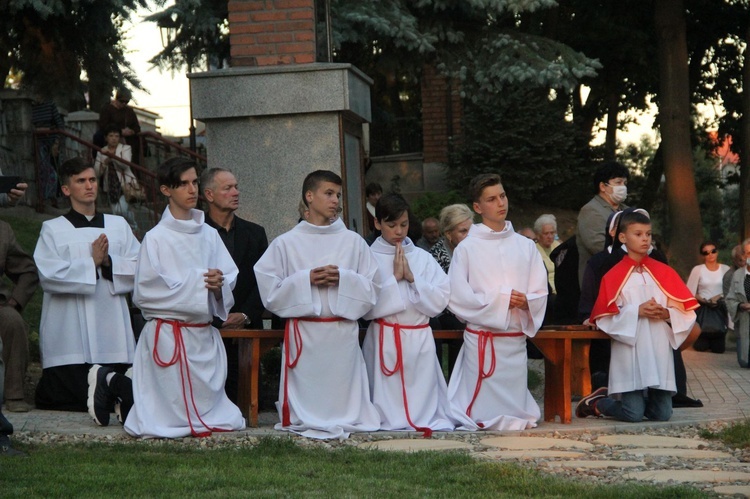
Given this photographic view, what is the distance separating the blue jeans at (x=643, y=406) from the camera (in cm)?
849

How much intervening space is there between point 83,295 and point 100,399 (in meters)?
1.17

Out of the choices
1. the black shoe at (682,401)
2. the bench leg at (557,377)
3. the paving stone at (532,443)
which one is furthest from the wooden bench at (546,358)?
the black shoe at (682,401)

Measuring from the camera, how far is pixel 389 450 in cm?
702

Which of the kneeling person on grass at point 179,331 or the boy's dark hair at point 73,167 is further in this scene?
the boy's dark hair at point 73,167

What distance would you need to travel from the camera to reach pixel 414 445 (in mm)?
7441

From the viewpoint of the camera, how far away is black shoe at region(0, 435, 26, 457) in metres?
6.82

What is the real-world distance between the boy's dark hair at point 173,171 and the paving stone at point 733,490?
4123 mm

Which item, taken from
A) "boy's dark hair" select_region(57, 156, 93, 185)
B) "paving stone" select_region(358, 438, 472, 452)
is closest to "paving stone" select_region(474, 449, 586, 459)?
"paving stone" select_region(358, 438, 472, 452)

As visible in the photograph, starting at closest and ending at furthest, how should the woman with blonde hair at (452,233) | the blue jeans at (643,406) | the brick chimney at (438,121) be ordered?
the blue jeans at (643,406), the woman with blonde hair at (452,233), the brick chimney at (438,121)

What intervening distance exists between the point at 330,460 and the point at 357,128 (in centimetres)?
532

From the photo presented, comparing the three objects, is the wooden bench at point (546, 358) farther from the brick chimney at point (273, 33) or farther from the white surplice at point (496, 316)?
the brick chimney at point (273, 33)

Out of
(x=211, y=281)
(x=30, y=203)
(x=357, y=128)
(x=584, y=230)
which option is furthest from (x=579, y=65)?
(x=211, y=281)

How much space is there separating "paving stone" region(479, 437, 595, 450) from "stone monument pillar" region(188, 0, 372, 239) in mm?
3542

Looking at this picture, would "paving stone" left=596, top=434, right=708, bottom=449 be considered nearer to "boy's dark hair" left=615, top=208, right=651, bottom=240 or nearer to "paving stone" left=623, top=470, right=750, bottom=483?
"paving stone" left=623, top=470, right=750, bottom=483
